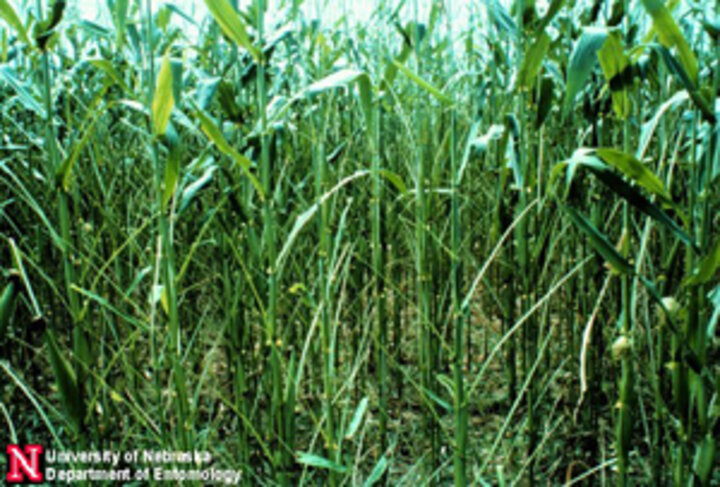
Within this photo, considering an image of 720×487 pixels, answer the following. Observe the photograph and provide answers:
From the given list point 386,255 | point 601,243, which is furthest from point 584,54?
point 386,255

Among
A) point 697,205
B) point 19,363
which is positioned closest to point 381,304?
point 697,205

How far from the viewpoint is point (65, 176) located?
90 centimetres

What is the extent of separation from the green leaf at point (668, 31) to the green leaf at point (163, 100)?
535mm

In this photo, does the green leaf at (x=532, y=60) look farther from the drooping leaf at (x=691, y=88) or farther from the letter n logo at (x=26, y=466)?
the letter n logo at (x=26, y=466)

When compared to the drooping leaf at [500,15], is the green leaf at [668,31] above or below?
below

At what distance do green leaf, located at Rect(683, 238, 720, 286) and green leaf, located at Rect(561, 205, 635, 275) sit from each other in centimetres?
7

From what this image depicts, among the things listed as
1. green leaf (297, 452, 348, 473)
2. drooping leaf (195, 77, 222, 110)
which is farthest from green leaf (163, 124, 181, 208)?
green leaf (297, 452, 348, 473)

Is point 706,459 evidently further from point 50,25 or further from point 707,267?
point 50,25

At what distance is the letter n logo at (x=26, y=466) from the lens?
1122mm

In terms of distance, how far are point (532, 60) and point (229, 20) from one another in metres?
0.39

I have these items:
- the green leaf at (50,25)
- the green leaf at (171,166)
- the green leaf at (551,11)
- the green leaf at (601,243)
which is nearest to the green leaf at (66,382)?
the green leaf at (171,166)

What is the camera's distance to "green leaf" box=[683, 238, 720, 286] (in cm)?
70

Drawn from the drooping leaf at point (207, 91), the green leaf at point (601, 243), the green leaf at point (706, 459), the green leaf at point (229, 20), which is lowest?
the green leaf at point (706, 459)

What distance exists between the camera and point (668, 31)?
2.36 feet
